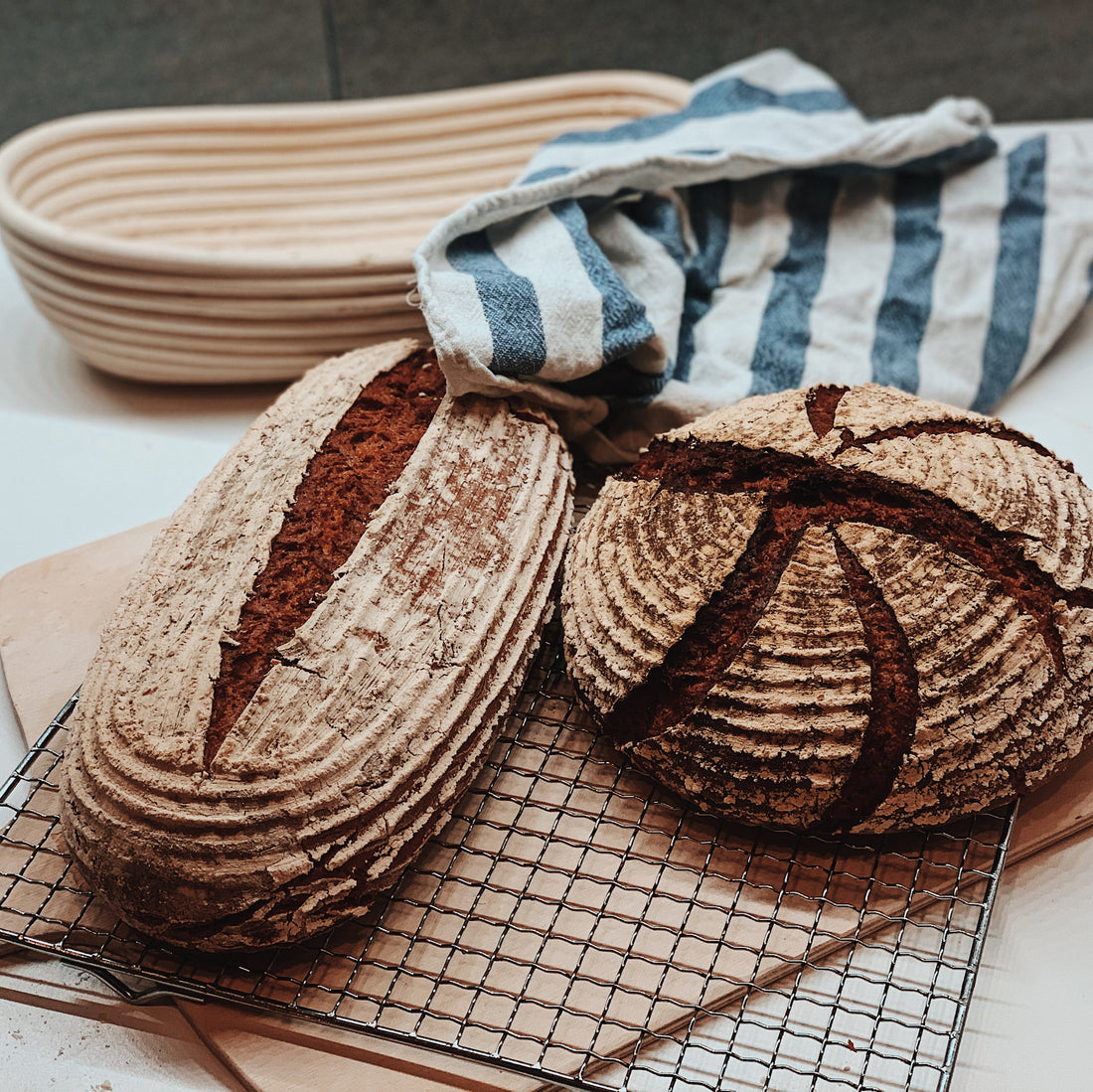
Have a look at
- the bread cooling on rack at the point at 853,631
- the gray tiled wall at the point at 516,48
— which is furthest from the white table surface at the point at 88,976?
the gray tiled wall at the point at 516,48

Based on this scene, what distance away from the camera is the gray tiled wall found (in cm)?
223

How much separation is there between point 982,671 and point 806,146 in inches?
37.6

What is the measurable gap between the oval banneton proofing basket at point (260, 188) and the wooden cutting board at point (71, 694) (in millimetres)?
319

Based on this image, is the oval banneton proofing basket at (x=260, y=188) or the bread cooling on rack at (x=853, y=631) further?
the oval banneton proofing basket at (x=260, y=188)

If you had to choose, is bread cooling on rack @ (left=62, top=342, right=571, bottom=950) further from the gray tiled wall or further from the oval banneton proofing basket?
the gray tiled wall

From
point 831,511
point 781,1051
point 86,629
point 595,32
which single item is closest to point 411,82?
point 595,32

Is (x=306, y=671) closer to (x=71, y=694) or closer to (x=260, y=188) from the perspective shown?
(x=71, y=694)

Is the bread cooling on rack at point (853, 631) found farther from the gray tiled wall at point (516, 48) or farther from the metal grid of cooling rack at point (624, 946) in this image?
the gray tiled wall at point (516, 48)

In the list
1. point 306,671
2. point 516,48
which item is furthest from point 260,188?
point 306,671

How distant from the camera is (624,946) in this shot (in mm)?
1003

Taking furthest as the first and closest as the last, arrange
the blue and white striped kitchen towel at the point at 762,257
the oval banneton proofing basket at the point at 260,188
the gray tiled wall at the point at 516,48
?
the gray tiled wall at the point at 516,48, the oval banneton proofing basket at the point at 260,188, the blue and white striped kitchen towel at the point at 762,257

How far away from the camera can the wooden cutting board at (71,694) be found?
0.94 m

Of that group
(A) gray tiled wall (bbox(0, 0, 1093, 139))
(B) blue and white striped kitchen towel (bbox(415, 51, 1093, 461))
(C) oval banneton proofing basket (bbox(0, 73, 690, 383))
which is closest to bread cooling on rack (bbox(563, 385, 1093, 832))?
(B) blue and white striped kitchen towel (bbox(415, 51, 1093, 461))

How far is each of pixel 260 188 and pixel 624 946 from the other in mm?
1433
